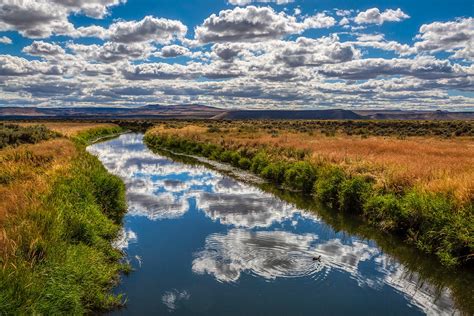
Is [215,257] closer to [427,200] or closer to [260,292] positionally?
[260,292]

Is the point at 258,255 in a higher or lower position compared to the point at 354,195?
lower

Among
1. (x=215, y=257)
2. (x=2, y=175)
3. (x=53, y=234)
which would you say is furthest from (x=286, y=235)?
(x=2, y=175)

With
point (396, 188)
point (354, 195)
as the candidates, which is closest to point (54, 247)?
point (396, 188)

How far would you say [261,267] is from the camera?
11.3 metres

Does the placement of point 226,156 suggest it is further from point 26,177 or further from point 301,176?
point 26,177

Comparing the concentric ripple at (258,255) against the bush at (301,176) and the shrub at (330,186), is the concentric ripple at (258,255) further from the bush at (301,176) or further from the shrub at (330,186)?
the bush at (301,176)

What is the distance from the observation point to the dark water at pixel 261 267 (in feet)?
30.5

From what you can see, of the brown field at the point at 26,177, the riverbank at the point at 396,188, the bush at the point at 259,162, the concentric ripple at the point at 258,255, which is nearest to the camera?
the brown field at the point at 26,177

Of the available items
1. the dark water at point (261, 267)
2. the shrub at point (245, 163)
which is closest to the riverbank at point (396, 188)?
the shrub at point (245, 163)

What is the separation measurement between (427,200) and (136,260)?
9.31 metres

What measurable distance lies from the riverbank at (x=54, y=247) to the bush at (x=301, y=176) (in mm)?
10567

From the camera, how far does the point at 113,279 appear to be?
10062 mm

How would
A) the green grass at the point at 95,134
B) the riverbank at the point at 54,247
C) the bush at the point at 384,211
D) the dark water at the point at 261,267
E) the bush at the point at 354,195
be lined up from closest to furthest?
the riverbank at the point at 54,247
the dark water at the point at 261,267
the bush at the point at 384,211
the bush at the point at 354,195
the green grass at the point at 95,134

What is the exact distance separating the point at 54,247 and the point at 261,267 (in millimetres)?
5465
